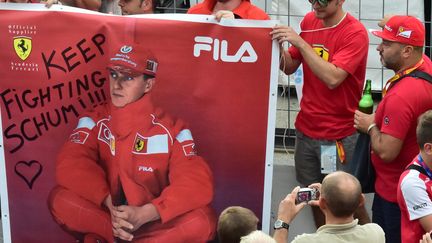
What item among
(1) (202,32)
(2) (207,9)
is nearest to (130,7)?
(2) (207,9)

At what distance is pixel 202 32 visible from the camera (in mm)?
4910

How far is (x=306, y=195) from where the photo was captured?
439 cm

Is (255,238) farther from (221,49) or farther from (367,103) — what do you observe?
(367,103)

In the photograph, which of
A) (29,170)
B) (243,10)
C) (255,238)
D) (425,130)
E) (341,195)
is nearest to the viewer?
(255,238)

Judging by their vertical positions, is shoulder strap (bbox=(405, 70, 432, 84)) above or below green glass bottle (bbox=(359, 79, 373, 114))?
above

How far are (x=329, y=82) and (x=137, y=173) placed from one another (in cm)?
129

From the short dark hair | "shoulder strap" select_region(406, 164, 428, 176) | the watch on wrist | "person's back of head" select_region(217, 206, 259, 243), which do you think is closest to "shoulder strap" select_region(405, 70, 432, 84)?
the short dark hair

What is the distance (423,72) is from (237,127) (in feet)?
3.62

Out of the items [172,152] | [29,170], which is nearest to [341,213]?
[172,152]

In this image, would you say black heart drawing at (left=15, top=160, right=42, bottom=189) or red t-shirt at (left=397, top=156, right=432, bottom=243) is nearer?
red t-shirt at (left=397, top=156, right=432, bottom=243)

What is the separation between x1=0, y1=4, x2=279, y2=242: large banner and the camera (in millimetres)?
4914

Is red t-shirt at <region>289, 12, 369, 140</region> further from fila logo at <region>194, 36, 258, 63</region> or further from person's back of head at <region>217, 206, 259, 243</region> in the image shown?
person's back of head at <region>217, 206, 259, 243</region>

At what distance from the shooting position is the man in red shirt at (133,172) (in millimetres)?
4969

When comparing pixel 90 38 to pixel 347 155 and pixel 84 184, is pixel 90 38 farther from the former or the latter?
pixel 347 155
